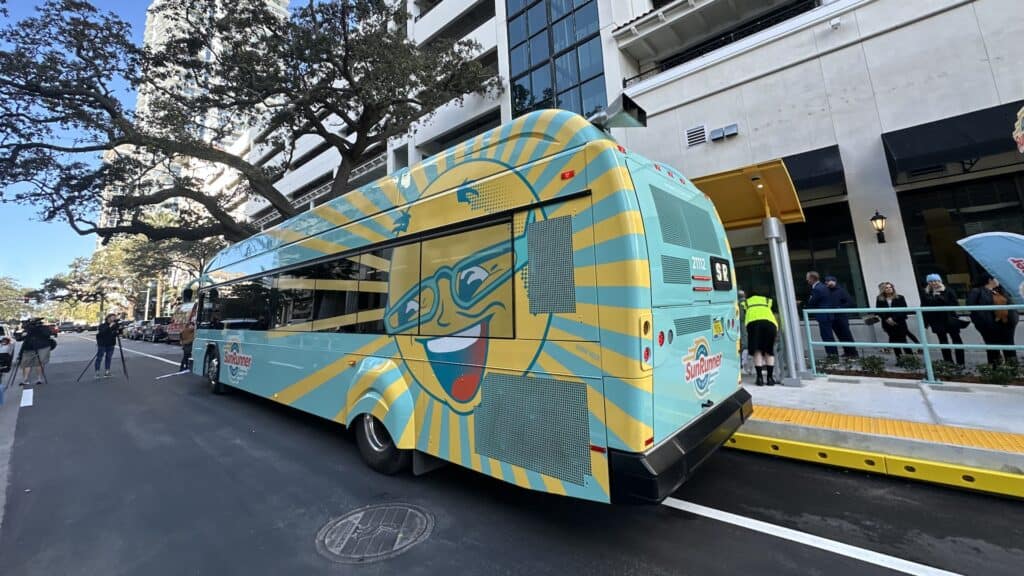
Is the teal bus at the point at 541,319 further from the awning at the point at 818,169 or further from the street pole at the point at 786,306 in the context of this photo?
the awning at the point at 818,169

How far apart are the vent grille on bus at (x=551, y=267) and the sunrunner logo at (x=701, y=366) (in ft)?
3.70

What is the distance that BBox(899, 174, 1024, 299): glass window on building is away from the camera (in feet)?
25.9


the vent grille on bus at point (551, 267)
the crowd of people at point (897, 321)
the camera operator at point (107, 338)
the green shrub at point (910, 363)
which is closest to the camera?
the vent grille on bus at point (551, 267)

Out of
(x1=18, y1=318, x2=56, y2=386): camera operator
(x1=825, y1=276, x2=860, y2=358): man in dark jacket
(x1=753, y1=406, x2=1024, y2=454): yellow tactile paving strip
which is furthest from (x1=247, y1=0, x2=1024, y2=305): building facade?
(x1=18, y1=318, x2=56, y2=386): camera operator

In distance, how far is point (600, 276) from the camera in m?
2.62

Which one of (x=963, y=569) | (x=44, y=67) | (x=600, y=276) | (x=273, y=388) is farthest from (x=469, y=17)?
(x=963, y=569)

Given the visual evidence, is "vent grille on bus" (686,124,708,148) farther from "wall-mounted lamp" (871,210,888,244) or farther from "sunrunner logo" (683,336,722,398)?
"sunrunner logo" (683,336,722,398)

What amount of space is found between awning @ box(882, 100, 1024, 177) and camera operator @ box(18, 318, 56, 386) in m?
21.8

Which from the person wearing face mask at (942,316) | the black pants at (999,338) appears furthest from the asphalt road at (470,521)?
the person wearing face mask at (942,316)

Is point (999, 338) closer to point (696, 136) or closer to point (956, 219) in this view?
point (956, 219)

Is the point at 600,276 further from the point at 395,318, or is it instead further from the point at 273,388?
the point at 273,388

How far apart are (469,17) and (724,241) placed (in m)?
21.7

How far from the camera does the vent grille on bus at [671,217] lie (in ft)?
9.80

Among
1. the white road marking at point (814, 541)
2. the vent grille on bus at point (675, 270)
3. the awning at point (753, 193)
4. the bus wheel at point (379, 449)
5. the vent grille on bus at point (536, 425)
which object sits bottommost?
the white road marking at point (814, 541)
